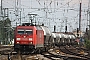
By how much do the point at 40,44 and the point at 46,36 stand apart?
3349 millimetres

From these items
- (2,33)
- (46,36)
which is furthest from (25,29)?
(2,33)

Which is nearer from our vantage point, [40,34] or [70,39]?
[40,34]

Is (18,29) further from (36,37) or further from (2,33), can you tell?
(2,33)

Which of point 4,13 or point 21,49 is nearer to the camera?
point 21,49


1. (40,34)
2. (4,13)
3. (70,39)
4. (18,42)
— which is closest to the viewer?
(18,42)

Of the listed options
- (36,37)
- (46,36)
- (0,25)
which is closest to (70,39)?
(0,25)

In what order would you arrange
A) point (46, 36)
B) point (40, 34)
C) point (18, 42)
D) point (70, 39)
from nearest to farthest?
point (18, 42)
point (40, 34)
point (46, 36)
point (70, 39)

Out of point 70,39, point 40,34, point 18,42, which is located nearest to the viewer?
point 18,42

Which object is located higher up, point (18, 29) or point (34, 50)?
point (18, 29)

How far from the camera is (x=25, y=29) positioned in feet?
85.8

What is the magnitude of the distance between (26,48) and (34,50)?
0.86 m

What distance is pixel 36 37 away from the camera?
87.7ft

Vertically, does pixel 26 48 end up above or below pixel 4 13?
below

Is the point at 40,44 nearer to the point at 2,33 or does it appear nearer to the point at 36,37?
the point at 36,37
